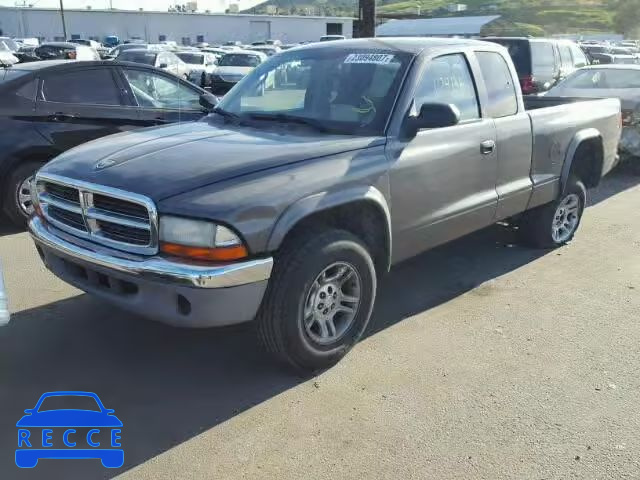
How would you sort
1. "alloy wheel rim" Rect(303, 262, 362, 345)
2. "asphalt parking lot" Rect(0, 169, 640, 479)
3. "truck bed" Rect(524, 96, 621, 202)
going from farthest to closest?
"truck bed" Rect(524, 96, 621, 202) < "alloy wheel rim" Rect(303, 262, 362, 345) < "asphalt parking lot" Rect(0, 169, 640, 479)

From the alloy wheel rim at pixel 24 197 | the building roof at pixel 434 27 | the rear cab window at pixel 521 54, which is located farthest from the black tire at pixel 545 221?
the building roof at pixel 434 27

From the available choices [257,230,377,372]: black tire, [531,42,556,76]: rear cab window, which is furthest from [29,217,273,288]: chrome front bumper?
[531,42,556,76]: rear cab window

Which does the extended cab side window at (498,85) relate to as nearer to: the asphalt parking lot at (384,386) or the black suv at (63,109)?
the asphalt parking lot at (384,386)

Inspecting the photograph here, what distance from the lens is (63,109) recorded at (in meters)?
6.62

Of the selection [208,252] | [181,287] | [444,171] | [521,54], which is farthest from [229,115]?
[521,54]

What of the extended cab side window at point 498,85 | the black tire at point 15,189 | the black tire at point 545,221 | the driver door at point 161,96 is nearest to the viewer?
the extended cab side window at point 498,85

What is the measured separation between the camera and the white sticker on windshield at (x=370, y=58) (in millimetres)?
4309

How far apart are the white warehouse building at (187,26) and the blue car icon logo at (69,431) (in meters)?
81.6

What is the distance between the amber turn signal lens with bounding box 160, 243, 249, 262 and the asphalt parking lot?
2.78ft

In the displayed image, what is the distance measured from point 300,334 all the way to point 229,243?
28.1 inches

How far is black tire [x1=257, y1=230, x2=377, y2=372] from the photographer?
337cm

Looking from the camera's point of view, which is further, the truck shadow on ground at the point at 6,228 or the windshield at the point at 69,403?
the truck shadow on ground at the point at 6,228

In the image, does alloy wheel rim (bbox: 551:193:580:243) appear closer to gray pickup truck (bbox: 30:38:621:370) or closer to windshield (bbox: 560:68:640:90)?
gray pickup truck (bbox: 30:38:621:370)

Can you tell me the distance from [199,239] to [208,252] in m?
0.08
